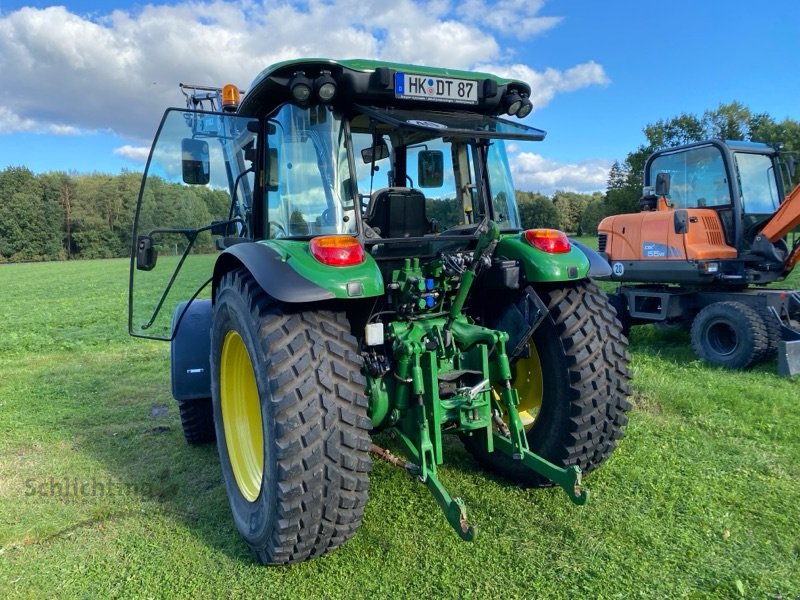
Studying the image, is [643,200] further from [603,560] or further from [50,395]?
[50,395]

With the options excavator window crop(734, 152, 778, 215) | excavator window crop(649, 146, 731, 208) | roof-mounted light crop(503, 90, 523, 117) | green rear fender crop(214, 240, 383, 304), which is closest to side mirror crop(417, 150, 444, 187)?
roof-mounted light crop(503, 90, 523, 117)

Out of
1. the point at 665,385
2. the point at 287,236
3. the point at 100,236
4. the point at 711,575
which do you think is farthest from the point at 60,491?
the point at 100,236

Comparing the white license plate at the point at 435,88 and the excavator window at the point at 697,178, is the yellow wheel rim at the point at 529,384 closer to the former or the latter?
the white license plate at the point at 435,88

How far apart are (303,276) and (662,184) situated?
6223mm

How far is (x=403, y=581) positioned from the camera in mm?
2611

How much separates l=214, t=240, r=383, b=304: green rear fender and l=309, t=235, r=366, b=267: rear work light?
24 mm

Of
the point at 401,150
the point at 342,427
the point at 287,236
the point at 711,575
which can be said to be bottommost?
the point at 711,575

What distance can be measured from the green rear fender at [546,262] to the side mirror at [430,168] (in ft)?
2.03

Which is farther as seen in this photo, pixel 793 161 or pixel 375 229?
pixel 793 161

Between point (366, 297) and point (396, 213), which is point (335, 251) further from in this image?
point (396, 213)

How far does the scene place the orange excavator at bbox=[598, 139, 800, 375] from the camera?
6.75 metres

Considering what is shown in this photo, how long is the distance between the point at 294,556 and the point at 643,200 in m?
7.32

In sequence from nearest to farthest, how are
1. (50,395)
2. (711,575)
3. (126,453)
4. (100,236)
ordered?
1. (711,575)
2. (126,453)
3. (50,395)
4. (100,236)

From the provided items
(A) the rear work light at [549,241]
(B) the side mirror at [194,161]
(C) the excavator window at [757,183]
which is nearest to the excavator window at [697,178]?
(C) the excavator window at [757,183]
